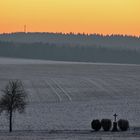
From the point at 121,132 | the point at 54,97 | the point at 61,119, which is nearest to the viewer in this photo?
the point at 121,132

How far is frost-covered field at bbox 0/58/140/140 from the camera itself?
46.6 m

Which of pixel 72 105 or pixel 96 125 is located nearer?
pixel 96 125

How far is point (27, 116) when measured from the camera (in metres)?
59.6

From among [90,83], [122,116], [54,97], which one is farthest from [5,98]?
[90,83]

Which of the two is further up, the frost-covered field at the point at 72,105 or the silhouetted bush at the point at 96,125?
the frost-covered field at the point at 72,105

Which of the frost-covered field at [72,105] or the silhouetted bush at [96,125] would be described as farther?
the silhouetted bush at [96,125]

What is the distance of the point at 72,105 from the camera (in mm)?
68875

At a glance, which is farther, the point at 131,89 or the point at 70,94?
the point at 131,89

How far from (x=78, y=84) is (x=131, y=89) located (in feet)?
28.7

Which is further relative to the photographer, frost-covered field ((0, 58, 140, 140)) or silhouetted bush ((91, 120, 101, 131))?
silhouetted bush ((91, 120, 101, 131))

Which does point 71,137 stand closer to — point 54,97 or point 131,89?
point 54,97

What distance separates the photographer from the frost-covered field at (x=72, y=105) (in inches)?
1834

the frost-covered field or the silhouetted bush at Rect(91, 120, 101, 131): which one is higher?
the frost-covered field

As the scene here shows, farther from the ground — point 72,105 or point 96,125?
point 72,105
